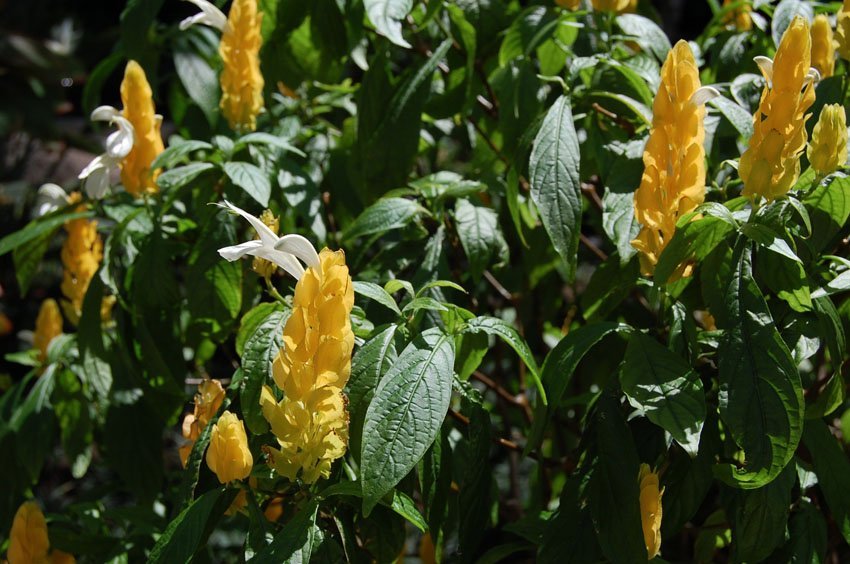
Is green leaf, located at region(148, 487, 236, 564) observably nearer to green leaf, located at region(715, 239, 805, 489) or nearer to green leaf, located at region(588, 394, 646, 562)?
green leaf, located at region(588, 394, 646, 562)

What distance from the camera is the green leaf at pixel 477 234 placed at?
1331 millimetres

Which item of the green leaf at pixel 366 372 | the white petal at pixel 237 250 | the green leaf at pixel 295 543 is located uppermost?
the white petal at pixel 237 250

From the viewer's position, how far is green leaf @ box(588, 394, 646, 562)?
103 cm

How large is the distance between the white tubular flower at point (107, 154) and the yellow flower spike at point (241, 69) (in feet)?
0.53

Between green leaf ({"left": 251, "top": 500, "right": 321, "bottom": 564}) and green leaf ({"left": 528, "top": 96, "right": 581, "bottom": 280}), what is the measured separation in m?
0.42

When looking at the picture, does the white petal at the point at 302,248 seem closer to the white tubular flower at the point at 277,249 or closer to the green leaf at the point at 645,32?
the white tubular flower at the point at 277,249

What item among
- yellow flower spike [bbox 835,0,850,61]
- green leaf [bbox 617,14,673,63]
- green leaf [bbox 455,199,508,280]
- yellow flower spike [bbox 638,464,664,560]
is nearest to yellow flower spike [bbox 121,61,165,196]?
green leaf [bbox 455,199,508,280]

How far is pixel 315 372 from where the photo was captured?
3.00 ft

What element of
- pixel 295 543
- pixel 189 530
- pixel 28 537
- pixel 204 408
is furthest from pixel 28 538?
pixel 295 543

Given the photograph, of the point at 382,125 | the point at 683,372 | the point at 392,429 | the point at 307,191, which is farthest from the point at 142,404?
the point at 683,372

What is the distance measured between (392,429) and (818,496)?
82cm

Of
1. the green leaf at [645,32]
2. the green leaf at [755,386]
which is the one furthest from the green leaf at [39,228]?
the green leaf at [755,386]

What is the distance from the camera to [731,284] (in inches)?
40.1

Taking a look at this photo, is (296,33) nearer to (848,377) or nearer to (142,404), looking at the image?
(142,404)
